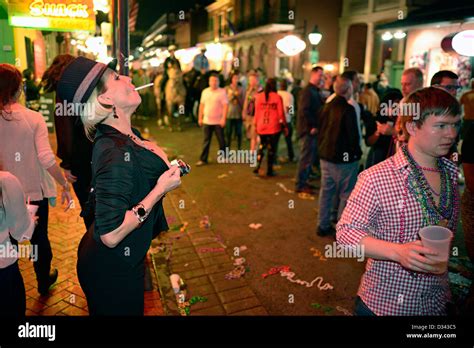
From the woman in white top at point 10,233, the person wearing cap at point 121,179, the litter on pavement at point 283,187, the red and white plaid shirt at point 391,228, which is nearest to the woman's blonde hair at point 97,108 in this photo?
the person wearing cap at point 121,179

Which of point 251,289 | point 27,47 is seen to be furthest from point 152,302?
point 27,47

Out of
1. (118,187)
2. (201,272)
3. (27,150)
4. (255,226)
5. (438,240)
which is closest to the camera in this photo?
(438,240)

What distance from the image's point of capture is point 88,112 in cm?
223

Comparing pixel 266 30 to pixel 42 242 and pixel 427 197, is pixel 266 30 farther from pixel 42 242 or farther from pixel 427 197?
pixel 427 197

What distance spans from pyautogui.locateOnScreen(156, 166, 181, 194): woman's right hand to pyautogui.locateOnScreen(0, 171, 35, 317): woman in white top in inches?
36.5

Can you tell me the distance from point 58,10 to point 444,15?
1168 centimetres

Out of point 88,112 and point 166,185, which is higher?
point 88,112

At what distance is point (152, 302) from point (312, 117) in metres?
4.89

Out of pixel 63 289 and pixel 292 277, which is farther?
pixel 292 277

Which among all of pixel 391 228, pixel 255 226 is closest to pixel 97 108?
pixel 391 228

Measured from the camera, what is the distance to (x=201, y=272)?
479 centimetres

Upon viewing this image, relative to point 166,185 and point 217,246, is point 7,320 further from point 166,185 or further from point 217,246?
point 217,246

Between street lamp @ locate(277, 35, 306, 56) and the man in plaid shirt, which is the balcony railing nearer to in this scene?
street lamp @ locate(277, 35, 306, 56)

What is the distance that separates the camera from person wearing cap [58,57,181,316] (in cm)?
212
